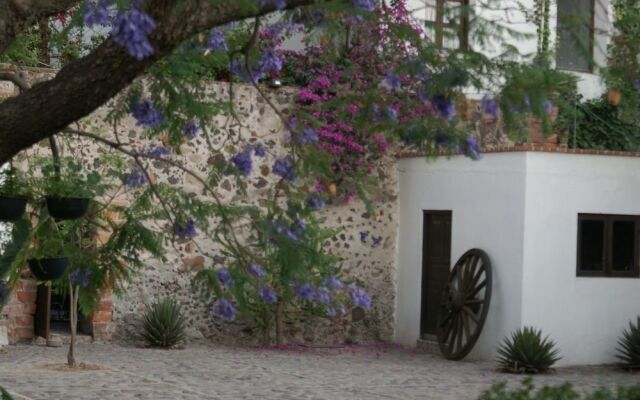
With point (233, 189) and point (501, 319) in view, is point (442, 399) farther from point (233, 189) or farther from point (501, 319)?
point (233, 189)

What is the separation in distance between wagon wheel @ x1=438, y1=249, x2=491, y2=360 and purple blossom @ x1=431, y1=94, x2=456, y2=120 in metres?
9.23

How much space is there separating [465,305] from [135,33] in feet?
35.3

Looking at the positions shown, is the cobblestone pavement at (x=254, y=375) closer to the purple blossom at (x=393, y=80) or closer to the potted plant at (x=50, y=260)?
the potted plant at (x=50, y=260)

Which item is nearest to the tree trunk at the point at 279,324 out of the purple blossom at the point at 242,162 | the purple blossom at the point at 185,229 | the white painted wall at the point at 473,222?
the white painted wall at the point at 473,222

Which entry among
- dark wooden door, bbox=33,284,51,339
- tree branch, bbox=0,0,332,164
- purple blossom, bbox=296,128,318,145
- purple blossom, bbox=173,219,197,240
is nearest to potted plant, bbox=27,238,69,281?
purple blossom, bbox=173,219,197,240

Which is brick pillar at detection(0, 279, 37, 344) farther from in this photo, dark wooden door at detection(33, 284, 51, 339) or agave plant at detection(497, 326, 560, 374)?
agave plant at detection(497, 326, 560, 374)

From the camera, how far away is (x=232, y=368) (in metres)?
13.1

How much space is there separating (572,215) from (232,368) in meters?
4.51

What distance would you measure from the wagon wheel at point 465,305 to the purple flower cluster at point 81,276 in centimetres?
796

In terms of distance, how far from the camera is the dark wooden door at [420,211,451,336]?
16.1m

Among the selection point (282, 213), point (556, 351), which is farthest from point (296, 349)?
point (282, 213)

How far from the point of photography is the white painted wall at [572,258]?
14516 mm

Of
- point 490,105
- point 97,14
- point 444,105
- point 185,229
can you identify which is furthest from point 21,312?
point 490,105

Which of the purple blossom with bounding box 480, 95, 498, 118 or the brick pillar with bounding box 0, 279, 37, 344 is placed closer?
the purple blossom with bounding box 480, 95, 498, 118
